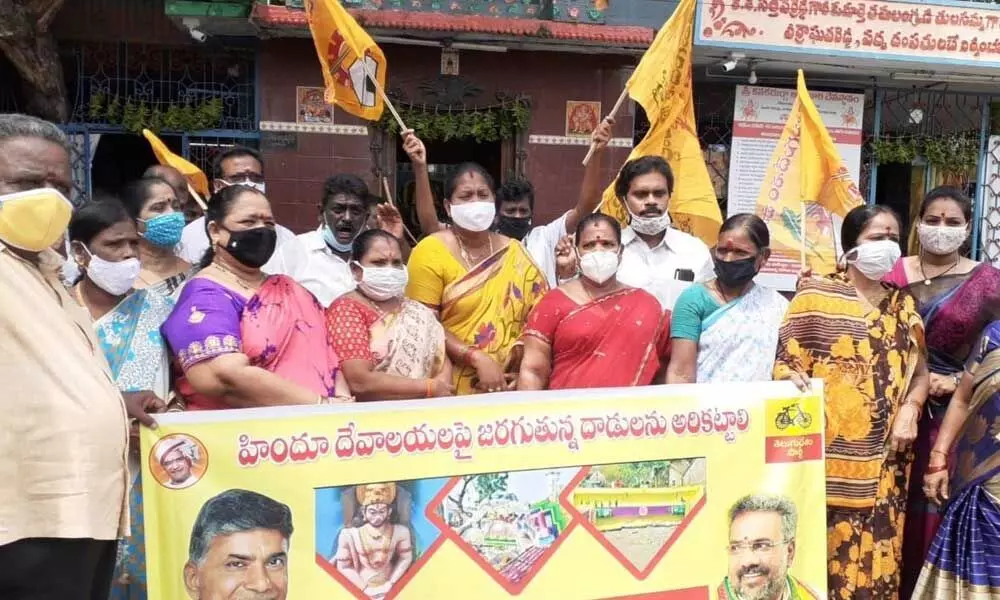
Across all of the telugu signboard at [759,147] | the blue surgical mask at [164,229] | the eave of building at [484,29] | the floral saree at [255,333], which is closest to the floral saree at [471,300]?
the floral saree at [255,333]

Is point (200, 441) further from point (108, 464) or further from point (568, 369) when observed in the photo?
point (568, 369)

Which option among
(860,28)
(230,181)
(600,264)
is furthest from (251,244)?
(860,28)

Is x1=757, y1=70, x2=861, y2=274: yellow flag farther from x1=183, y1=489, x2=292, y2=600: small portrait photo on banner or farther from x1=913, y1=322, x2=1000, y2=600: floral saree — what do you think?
x1=183, y1=489, x2=292, y2=600: small portrait photo on banner

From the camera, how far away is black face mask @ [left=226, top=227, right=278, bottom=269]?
2.56m

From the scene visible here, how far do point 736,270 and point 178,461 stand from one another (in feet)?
6.39

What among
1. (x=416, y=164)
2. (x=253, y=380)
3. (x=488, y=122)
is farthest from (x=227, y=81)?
(x=253, y=380)

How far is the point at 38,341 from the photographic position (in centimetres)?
163

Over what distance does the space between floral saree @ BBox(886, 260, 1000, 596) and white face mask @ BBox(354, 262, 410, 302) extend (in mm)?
2092

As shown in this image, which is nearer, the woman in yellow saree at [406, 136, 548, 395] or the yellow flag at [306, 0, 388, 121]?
the woman in yellow saree at [406, 136, 548, 395]

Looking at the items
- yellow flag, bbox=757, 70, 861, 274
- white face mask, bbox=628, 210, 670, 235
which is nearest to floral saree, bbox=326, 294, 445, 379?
white face mask, bbox=628, 210, 670, 235

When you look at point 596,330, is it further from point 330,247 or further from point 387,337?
point 330,247

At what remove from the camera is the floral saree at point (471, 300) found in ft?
10.5

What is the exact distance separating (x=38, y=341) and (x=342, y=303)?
1.26 metres

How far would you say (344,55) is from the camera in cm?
402
